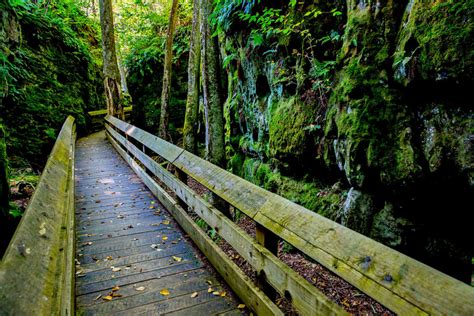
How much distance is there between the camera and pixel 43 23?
12141 millimetres

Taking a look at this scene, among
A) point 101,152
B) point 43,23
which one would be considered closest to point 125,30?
point 43,23

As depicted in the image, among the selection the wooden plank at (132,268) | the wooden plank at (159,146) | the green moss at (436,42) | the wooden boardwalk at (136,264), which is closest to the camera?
the green moss at (436,42)

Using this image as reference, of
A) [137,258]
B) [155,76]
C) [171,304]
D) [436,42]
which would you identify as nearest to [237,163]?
[137,258]

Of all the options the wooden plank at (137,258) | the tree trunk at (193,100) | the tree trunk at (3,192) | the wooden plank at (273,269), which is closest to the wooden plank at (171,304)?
the wooden plank at (273,269)

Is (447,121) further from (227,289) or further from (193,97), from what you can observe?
(193,97)

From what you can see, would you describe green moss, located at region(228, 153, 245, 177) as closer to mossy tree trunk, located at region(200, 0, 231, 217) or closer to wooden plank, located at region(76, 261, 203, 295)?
mossy tree trunk, located at region(200, 0, 231, 217)

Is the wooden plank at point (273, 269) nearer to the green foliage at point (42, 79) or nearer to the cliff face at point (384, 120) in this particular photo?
the cliff face at point (384, 120)

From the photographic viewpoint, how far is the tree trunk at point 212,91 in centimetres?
610

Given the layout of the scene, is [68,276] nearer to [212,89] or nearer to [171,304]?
[171,304]

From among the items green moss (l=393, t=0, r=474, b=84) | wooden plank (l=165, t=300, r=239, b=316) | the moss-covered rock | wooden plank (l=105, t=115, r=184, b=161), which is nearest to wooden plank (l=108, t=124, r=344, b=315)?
wooden plank (l=165, t=300, r=239, b=316)

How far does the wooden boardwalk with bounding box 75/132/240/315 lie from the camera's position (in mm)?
2711

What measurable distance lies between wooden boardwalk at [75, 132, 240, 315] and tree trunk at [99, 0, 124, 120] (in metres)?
8.34

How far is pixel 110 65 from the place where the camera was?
13.2 m

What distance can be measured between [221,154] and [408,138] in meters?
3.81
